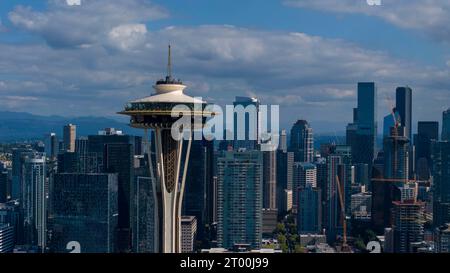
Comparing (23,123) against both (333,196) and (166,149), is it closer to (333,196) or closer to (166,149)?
(166,149)

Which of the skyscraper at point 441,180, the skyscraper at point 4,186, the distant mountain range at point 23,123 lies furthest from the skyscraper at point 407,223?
the skyscraper at point 4,186

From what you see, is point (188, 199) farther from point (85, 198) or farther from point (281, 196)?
point (85, 198)

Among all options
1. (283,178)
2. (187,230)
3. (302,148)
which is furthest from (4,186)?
(302,148)

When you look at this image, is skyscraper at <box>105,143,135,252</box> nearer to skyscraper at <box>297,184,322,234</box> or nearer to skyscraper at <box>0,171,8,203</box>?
skyscraper at <box>0,171,8,203</box>

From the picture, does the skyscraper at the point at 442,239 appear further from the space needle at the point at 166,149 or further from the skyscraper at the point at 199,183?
the skyscraper at the point at 199,183

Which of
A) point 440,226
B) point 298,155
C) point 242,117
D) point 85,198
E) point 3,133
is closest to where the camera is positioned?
point 242,117

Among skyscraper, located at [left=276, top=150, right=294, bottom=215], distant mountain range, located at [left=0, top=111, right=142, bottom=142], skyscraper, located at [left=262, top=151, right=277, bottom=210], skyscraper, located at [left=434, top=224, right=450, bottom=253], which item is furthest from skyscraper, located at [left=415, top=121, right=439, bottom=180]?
distant mountain range, located at [left=0, top=111, right=142, bottom=142]
